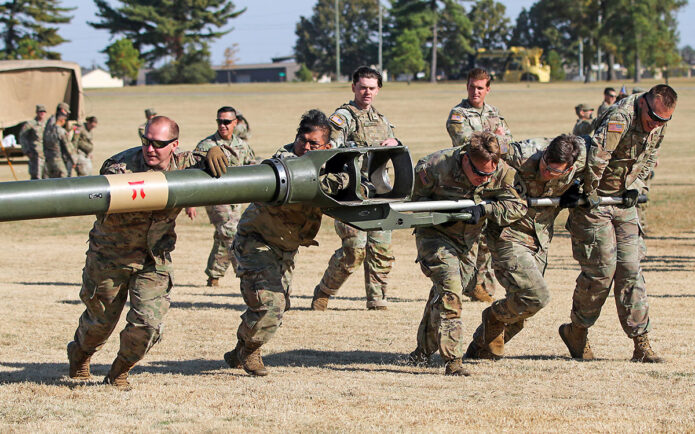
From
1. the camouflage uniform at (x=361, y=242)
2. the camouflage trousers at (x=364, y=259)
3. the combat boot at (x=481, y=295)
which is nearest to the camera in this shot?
the camouflage uniform at (x=361, y=242)

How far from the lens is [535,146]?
7.58 metres

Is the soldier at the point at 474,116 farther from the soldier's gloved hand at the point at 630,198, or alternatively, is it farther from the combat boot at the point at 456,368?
the combat boot at the point at 456,368

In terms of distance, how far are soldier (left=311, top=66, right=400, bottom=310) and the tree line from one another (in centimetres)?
6616

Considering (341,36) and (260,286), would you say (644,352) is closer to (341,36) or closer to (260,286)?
(260,286)

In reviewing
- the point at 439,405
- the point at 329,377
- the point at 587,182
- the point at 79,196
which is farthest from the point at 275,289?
the point at 587,182

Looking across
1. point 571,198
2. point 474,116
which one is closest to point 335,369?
point 571,198

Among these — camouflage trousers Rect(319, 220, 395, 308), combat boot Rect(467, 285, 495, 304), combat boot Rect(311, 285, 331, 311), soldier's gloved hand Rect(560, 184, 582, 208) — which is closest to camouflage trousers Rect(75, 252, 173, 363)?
soldier's gloved hand Rect(560, 184, 582, 208)

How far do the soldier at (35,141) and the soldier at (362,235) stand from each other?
15542 mm

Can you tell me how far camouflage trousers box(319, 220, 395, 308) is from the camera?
10.0 metres

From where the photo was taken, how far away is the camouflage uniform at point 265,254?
22.9 ft

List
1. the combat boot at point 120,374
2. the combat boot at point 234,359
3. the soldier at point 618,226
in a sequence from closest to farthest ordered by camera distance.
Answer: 1. the combat boot at point 120,374
2. the combat boot at point 234,359
3. the soldier at point 618,226

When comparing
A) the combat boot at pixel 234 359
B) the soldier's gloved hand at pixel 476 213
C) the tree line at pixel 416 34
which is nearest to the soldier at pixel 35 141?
the combat boot at pixel 234 359

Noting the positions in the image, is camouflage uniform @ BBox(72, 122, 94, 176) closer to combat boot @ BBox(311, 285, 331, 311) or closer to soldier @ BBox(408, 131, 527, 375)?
combat boot @ BBox(311, 285, 331, 311)

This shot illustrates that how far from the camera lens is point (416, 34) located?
8725 cm
